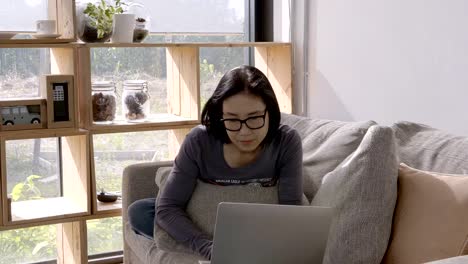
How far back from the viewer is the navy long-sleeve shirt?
223 centimetres

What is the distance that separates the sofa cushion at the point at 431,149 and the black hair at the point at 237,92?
0.43 metres

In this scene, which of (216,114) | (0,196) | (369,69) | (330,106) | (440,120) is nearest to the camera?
(216,114)

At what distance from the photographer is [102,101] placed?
3129mm

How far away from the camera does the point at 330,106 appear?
131 inches

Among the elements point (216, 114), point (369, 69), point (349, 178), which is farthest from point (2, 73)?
point (349, 178)

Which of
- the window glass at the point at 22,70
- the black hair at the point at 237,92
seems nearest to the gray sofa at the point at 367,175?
the black hair at the point at 237,92

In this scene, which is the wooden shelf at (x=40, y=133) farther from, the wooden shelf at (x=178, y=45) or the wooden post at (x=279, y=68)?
the wooden post at (x=279, y=68)

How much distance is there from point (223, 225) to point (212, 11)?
2265 mm

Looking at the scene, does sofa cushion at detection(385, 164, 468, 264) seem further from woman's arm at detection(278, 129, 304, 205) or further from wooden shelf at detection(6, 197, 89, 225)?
wooden shelf at detection(6, 197, 89, 225)

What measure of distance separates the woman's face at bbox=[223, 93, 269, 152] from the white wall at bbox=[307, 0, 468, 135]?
861mm

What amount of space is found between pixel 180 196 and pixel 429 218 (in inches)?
32.0

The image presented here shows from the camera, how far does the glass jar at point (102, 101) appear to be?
3127mm

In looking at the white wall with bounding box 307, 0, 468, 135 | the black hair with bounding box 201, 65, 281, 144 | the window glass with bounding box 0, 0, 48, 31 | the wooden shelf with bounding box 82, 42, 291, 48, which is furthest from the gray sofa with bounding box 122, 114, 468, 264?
the window glass with bounding box 0, 0, 48, 31

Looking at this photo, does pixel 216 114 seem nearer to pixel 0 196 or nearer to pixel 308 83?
pixel 0 196
